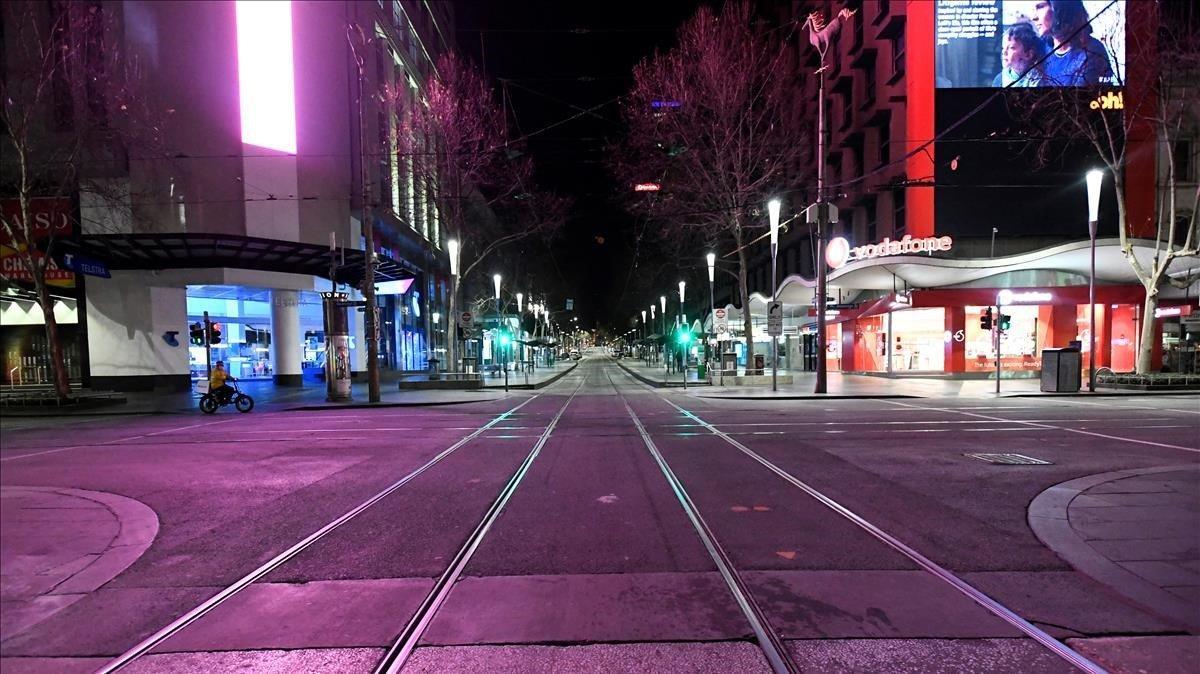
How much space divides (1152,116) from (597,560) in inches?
A: 1281

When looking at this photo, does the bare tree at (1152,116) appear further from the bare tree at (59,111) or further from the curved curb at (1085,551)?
the bare tree at (59,111)

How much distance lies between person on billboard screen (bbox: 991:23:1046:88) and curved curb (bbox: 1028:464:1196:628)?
2661 centimetres

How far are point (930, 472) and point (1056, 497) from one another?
65.2 inches

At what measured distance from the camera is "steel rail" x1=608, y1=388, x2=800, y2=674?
3277mm

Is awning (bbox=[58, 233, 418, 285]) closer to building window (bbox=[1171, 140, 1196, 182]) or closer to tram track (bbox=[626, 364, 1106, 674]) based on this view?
tram track (bbox=[626, 364, 1106, 674])

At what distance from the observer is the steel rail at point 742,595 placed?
3.28 meters

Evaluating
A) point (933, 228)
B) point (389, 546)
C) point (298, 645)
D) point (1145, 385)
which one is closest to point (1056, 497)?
point (389, 546)

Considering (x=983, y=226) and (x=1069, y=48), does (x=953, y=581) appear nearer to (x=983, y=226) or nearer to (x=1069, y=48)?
(x=983, y=226)

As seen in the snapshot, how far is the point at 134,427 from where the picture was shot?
14.8 m

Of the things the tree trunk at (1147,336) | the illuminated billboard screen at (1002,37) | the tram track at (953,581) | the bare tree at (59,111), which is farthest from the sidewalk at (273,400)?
the illuminated billboard screen at (1002,37)

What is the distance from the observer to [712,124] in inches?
979

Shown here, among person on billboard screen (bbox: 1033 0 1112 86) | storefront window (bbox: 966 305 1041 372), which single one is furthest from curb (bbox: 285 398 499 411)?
storefront window (bbox: 966 305 1041 372)

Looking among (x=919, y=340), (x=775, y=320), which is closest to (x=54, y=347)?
(x=775, y=320)

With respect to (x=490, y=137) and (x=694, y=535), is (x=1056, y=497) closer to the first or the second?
(x=694, y=535)
